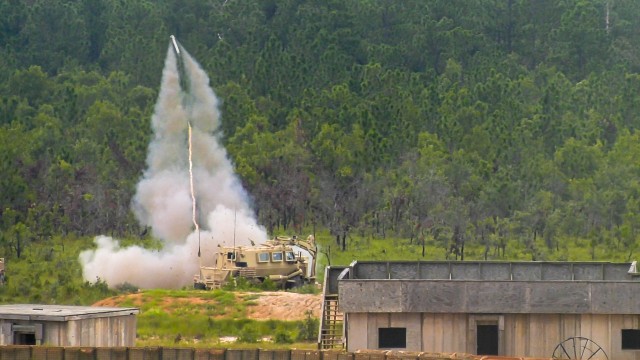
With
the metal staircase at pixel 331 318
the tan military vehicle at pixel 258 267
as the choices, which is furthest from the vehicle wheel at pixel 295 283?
the metal staircase at pixel 331 318

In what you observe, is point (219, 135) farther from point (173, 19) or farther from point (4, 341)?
point (4, 341)

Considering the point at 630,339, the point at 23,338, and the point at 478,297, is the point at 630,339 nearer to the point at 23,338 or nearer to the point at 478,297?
the point at 478,297

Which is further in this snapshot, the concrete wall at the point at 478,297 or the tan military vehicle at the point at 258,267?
the tan military vehicle at the point at 258,267

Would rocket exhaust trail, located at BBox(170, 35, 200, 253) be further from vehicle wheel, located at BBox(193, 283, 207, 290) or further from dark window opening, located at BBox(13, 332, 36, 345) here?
dark window opening, located at BBox(13, 332, 36, 345)

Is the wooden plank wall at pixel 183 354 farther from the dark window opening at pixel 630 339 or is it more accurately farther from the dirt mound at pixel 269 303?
the dirt mound at pixel 269 303

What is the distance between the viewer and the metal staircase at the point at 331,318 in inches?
1268

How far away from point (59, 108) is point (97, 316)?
5476 centimetres

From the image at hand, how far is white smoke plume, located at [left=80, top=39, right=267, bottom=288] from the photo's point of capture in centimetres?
5500

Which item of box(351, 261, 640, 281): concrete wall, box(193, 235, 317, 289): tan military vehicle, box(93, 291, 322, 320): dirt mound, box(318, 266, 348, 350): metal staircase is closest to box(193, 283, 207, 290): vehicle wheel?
box(193, 235, 317, 289): tan military vehicle

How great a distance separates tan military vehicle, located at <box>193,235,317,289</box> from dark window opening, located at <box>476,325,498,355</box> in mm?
21724

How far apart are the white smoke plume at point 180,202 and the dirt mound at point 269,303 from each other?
24.4 ft

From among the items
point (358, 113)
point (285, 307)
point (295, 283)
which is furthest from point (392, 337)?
point (358, 113)

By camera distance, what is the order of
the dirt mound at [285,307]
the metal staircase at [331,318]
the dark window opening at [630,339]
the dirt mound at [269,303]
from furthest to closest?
the dirt mound at [269,303], the dirt mound at [285,307], the metal staircase at [331,318], the dark window opening at [630,339]

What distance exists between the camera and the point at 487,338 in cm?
3016
